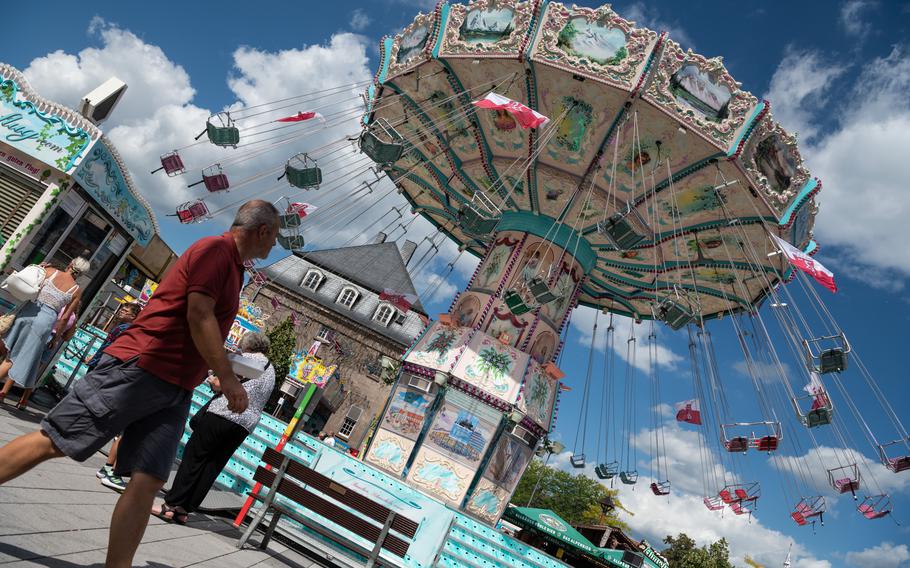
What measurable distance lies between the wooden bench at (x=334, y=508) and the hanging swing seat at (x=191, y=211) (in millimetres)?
7983

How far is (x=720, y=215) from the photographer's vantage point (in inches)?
466

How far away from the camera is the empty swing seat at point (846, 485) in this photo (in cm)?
1173

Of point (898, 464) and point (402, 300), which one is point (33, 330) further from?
point (898, 464)

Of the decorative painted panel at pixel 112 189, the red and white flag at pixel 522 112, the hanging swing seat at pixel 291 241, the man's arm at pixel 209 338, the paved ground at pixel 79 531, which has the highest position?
the red and white flag at pixel 522 112

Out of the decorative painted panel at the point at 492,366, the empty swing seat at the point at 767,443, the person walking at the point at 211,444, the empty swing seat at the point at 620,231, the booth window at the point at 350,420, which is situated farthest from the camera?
the booth window at the point at 350,420

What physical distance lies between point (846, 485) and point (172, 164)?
13821 millimetres

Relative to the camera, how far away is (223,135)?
37.7ft

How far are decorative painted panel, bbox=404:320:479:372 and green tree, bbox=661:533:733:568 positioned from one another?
2915 cm

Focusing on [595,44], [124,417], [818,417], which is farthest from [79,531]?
[818,417]

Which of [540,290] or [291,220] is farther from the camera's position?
[291,220]

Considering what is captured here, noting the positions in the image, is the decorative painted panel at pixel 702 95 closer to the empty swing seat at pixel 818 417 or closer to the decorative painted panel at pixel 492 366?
the empty swing seat at pixel 818 417

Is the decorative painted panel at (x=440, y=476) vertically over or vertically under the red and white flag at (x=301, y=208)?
under

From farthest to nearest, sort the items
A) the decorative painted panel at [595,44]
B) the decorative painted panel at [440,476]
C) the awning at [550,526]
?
the awning at [550,526], the decorative painted panel at [440,476], the decorative painted panel at [595,44]

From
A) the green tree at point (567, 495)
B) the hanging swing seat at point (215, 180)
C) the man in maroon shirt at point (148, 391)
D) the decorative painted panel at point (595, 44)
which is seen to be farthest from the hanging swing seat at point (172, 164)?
the green tree at point (567, 495)
